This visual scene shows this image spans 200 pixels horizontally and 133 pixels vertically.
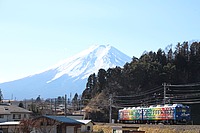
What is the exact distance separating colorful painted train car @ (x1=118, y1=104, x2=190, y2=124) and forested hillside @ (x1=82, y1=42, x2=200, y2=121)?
25.4 feet

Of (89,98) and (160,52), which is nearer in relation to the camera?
(160,52)

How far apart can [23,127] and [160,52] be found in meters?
32.4

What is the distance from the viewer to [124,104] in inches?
2159

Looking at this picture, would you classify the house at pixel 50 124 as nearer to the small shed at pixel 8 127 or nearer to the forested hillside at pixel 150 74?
the small shed at pixel 8 127

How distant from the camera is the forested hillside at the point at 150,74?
51.6m

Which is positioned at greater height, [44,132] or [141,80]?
[141,80]

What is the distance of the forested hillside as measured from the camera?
51.6 m

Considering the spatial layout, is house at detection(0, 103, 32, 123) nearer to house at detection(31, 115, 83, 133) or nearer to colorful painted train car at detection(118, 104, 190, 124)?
house at detection(31, 115, 83, 133)

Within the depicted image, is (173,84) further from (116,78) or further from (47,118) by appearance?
(47,118)

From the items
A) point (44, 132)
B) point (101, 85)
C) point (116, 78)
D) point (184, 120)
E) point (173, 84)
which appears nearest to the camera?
point (44, 132)

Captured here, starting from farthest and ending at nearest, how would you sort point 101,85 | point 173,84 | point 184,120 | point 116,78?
point 101,85 < point 116,78 < point 173,84 < point 184,120

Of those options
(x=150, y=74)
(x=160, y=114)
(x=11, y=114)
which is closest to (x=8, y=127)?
(x=11, y=114)

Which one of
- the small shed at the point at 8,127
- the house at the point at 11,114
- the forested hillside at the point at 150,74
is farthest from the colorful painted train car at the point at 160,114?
the small shed at the point at 8,127

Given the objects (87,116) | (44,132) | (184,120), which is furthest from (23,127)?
(87,116)
